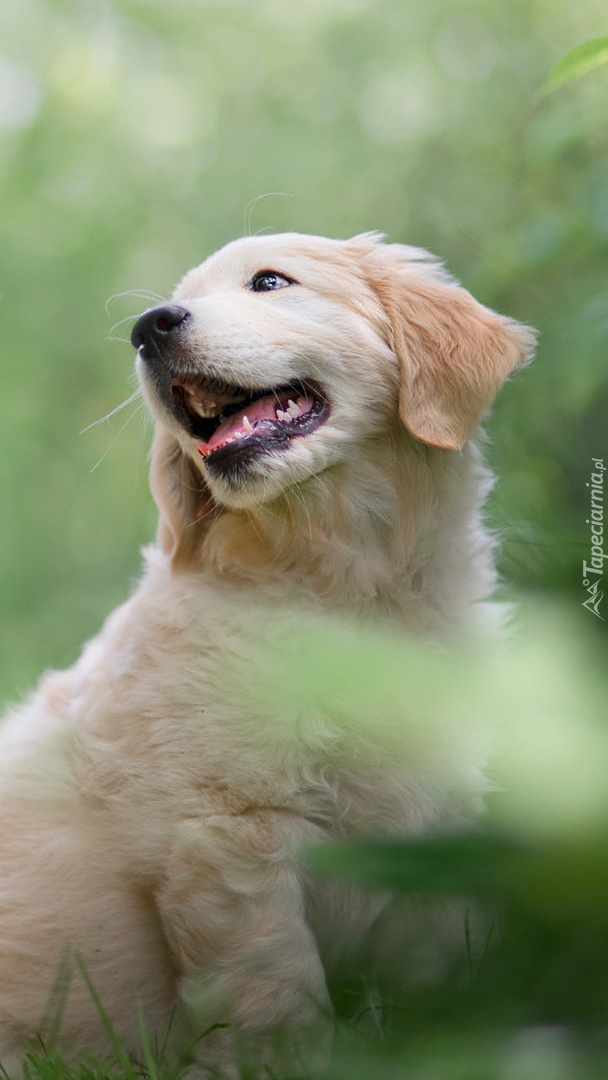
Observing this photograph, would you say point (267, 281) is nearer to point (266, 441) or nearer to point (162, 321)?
point (162, 321)

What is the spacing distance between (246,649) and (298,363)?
663 mm

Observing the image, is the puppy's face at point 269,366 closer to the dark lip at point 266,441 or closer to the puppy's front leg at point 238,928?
the dark lip at point 266,441

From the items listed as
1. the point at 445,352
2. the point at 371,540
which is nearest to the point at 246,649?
the point at 371,540

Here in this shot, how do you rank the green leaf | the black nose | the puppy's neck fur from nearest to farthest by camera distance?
the green leaf, the black nose, the puppy's neck fur

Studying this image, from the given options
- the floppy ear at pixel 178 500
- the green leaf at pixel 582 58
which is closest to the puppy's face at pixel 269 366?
the floppy ear at pixel 178 500

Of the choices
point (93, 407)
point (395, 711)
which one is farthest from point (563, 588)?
point (93, 407)

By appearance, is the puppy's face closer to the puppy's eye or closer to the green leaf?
the puppy's eye

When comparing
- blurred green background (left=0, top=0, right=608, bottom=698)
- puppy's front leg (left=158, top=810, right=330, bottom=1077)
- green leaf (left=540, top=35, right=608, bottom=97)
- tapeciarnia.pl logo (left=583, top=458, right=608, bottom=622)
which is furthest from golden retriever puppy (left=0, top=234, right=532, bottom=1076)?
blurred green background (left=0, top=0, right=608, bottom=698)

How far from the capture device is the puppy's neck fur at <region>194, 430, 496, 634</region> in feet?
8.51

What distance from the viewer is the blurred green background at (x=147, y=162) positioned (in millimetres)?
7648

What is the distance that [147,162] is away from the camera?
385 inches

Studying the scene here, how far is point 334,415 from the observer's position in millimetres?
2564

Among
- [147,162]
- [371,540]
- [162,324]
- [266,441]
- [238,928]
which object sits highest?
[147,162]

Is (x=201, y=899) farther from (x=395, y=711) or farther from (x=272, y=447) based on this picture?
(x=395, y=711)
